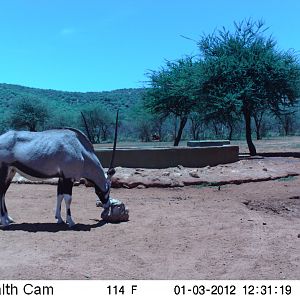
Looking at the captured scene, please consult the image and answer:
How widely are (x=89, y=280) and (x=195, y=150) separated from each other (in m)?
12.3

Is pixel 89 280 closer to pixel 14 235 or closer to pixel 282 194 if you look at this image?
pixel 14 235

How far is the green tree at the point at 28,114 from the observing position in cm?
5734

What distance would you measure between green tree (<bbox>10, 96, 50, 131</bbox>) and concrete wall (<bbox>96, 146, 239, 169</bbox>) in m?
41.2

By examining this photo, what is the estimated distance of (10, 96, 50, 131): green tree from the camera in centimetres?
5734

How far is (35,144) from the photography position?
9.80 m

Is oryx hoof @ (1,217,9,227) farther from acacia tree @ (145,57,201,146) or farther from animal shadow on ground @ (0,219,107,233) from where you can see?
acacia tree @ (145,57,201,146)

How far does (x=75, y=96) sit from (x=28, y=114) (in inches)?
1168

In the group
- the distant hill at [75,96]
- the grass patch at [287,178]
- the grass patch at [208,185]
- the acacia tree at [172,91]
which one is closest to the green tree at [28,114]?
the distant hill at [75,96]

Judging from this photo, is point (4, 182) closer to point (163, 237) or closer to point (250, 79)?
point (163, 237)

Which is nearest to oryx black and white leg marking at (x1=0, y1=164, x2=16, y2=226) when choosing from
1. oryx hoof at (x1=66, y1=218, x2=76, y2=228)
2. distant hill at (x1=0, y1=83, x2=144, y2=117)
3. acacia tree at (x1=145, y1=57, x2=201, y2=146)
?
oryx hoof at (x1=66, y1=218, x2=76, y2=228)

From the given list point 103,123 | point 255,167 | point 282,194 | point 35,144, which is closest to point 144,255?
point 35,144

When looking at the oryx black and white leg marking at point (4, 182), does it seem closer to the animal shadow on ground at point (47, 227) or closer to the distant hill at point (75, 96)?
the animal shadow on ground at point (47, 227)

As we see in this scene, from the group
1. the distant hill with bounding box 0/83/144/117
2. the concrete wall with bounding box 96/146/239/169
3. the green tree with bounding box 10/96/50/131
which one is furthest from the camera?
the distant hill with bounding box 0/83/144/117

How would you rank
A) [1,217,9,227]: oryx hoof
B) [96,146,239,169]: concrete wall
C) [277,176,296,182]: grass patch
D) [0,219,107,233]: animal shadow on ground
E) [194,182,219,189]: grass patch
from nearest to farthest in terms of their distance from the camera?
[0,219,107,233]: animal shadow on ground < [1,217,9,227]: oryx hoof < [194,182,219,189]: grass patch < [277,176,296,182]: grass patch < [96,146,239,169]: concrete wall
